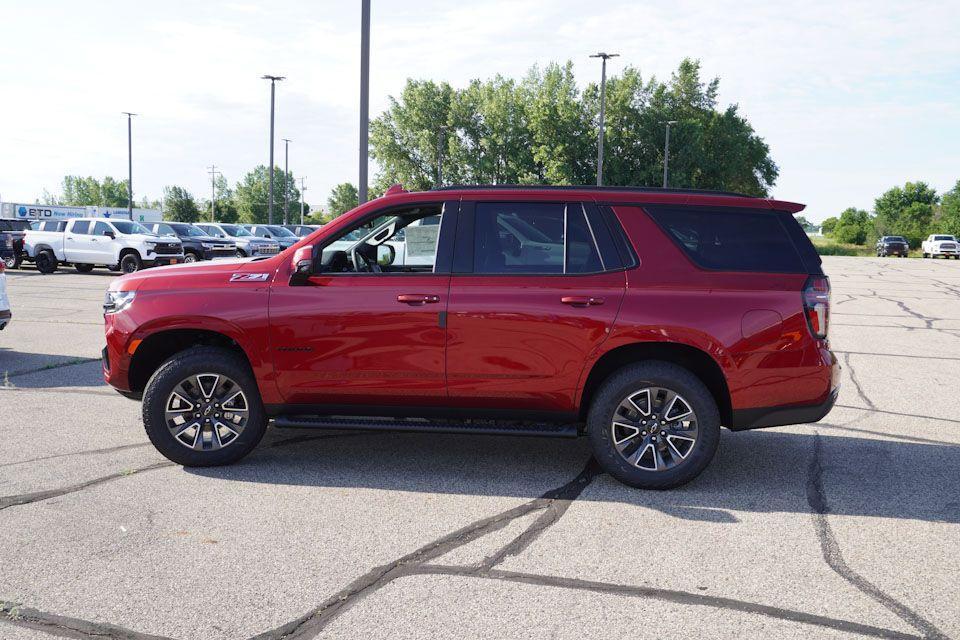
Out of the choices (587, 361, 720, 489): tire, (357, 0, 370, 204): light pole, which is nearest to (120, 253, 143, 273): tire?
(357, 0, 370, 204): light pole

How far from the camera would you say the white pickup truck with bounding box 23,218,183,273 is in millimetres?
24797

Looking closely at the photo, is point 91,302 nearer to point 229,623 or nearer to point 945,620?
point 229,623

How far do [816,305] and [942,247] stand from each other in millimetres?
63611

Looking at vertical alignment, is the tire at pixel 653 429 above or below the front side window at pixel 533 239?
below

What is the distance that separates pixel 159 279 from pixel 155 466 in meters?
1.23

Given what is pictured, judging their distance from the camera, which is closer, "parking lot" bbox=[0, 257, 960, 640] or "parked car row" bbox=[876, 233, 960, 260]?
"parking lot" bbox=[0, 257, 960, 640]

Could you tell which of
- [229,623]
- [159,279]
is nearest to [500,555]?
[229,623]

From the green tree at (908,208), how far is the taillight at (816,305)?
93430 mm

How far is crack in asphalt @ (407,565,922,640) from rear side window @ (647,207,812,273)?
2.24 m

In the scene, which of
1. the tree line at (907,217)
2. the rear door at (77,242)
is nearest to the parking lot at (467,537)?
the rear door at (77,242)

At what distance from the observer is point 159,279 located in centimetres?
545

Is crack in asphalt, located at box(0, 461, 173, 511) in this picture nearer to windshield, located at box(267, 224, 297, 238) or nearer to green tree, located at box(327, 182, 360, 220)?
windshield, located at box(267, 224, 297, 238)

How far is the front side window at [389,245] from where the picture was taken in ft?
17.7

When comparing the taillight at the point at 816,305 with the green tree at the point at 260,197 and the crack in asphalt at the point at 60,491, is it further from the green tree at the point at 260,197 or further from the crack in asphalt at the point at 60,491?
the green tree at the point at 260,197
